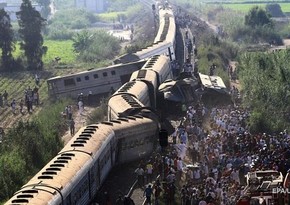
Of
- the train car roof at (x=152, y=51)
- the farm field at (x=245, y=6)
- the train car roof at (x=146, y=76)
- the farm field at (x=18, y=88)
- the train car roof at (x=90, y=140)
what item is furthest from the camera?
the farm field at (x=245, y=6)

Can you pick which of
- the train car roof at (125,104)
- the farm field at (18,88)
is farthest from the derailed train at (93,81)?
the train car roof at (125,104)

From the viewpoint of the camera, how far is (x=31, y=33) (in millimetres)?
56219

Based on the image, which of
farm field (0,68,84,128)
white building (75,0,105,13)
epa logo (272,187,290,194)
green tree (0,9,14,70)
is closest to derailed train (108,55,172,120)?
farm field (0,68,84,128)

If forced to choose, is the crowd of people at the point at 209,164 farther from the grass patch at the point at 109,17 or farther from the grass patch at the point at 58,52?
the grass patch at the point at 109,17

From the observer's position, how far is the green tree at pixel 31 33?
183 ft

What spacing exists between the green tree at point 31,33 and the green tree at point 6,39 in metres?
1.04

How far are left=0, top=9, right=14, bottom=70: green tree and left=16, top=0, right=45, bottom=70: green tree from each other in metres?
1.04

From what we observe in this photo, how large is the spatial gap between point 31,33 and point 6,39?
2365mm

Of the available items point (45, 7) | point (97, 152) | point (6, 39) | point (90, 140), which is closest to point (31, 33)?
point (6, 39)

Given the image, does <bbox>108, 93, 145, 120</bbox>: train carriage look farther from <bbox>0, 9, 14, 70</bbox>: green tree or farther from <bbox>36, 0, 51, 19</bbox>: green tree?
→ <bbox>36, 0, 51, 19</bbox>: green tree

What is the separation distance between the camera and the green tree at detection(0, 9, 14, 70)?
5502 centimetres

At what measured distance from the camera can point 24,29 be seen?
184 feet

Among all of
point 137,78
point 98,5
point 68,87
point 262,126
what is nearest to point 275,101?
point 262,126

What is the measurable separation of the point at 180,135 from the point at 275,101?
422 inches
